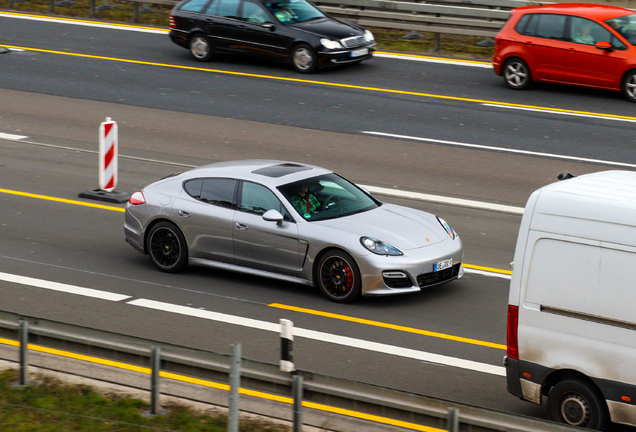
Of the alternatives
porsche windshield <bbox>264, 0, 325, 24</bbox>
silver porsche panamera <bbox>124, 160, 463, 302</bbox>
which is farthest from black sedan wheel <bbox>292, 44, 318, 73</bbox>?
silver porsche panamera <bbox>124, 160, 463, 302</bbox>

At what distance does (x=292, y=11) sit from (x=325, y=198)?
43.6ft

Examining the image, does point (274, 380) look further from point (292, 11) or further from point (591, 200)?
point (292, 11)

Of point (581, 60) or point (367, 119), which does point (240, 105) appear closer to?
point (367, 119)

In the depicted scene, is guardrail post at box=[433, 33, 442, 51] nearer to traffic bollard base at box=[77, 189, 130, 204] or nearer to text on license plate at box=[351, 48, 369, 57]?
text on license plate at box=[351, 48, 369, 57]

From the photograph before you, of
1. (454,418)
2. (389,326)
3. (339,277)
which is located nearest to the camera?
(454,418)

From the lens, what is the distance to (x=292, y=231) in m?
10.5

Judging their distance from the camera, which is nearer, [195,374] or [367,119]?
[195,374]

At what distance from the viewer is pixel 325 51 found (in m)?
22.5

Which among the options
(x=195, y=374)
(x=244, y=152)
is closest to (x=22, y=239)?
(x=244, y=152)

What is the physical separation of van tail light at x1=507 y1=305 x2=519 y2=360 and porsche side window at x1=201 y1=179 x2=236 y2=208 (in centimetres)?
468

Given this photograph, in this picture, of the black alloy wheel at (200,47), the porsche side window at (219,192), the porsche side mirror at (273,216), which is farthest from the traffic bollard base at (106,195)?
the black alloy wheel at (200,47)

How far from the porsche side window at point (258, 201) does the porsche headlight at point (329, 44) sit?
12.1 meters

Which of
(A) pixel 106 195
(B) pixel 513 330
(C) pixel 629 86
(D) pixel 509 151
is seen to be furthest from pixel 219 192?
(C) pixel 629 86

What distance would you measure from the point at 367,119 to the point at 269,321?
9.85 meters
